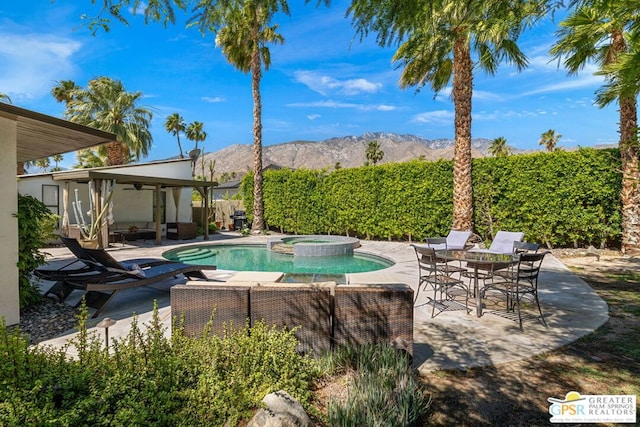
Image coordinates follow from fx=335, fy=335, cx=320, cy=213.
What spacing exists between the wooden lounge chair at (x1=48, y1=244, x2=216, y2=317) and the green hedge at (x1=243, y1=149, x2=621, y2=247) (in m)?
9.87

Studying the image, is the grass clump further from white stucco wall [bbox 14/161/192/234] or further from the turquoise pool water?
white stucco wall [bbox 14/161/192/234]

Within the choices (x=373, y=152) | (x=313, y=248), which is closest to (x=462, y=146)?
(x=313, y=248)

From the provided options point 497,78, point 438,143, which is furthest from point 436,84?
point 438,143

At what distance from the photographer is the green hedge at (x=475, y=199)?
1041 centimetres

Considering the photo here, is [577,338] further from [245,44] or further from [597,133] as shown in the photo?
[245,44]

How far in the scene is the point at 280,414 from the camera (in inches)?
87.5

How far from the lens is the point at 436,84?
41.0 ft

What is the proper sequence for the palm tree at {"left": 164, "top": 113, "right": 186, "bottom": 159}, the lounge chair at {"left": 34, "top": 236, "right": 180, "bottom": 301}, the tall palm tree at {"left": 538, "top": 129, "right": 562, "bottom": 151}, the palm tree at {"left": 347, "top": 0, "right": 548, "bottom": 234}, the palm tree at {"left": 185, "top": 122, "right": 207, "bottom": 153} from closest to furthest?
the palm tree at {"left": 347, "top": 0, "right": 548, "bottom": 234} → the lounge chair at {"left": 34, "top": 236, "right": 180, "bottom": 301} → the palm tree at {"left": 164, "top": 113, "right": 186, "bottom": 159} → the palm tree at {"left": 185, "top": 122, "right": 207, "bottom": 153} → the tall palm tree at {"left": 538, "top": 129, "right": 562, "bottom": 151}

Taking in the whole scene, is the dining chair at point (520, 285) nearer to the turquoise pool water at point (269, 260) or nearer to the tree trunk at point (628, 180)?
the turquoise pool water at point (269, 260)

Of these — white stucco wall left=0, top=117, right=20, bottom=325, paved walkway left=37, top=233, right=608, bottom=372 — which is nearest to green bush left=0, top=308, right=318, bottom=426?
paved walkway left=37, top=233, right=608, bottom=372

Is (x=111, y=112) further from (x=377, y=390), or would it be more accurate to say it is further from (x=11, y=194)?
(x=377, y=390)

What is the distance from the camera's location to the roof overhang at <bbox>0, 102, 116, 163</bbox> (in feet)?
13.9

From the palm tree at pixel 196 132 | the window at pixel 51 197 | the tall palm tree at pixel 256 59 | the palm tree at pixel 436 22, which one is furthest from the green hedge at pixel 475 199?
the palm tree at pixel 196 132

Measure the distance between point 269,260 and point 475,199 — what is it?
776cm
